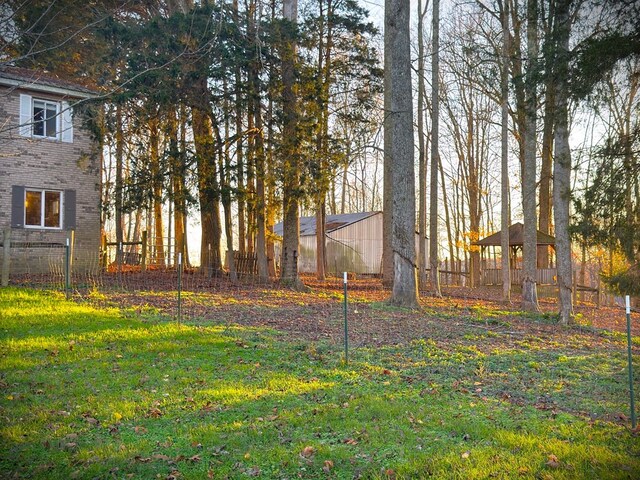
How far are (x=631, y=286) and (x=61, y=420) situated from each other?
933cm

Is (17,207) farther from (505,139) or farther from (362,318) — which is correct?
(505,139)

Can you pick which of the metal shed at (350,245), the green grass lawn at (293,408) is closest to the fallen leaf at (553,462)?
the green grass lawn at (293,408)

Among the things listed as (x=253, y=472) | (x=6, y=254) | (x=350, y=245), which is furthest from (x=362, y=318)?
(x=350, y=245)

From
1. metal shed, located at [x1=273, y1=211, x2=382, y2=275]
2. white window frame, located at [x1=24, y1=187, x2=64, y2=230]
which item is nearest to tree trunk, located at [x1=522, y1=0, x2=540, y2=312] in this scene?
white window frame, located at [x1=24, y1=187, x2=64, y2=230]

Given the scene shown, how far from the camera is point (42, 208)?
1942cm

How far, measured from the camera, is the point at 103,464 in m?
4.65

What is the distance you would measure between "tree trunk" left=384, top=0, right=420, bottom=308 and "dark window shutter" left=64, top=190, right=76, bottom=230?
11829 mm

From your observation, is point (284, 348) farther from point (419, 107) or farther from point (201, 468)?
point (419, 107)

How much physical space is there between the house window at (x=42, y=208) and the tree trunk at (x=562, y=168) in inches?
629

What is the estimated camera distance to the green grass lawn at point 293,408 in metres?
4.66

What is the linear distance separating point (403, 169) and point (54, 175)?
12442mm

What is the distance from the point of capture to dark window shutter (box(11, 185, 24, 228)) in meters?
18.5

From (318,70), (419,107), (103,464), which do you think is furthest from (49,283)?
(419,107)

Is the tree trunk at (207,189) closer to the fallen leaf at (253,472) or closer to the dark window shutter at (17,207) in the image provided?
the dark window shutter at (17,207)
